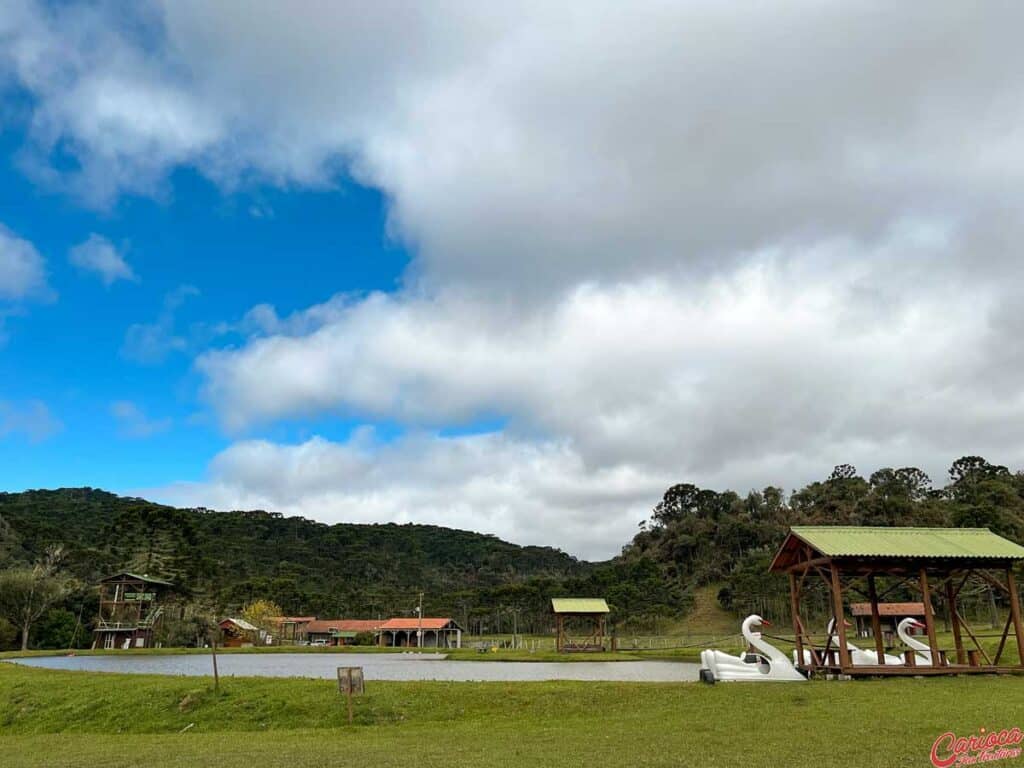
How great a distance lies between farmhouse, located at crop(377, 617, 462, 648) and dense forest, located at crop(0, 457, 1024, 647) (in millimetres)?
7721

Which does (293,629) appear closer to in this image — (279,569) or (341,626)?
(341,626)

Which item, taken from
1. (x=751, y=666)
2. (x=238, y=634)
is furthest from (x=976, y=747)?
(x=238, y=634)

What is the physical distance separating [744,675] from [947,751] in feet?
32.9

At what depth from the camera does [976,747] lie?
422 inches

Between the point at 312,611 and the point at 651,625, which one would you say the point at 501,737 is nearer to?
the point at 651,625

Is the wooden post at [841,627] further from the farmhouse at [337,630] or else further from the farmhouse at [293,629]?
the farmhouse at [293,629]

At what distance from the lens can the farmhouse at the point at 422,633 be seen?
72.9 meters

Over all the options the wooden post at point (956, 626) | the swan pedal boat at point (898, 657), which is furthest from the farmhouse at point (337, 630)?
the wooden post at point (956, 626)

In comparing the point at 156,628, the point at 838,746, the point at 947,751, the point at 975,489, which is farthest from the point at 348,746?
the point at 975,489

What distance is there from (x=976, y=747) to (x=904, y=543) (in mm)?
12785

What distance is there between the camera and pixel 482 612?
82250 mm

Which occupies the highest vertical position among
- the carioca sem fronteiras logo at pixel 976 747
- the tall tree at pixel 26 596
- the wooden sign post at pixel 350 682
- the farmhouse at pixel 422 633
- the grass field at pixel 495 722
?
the tall tree at pixel 26 596

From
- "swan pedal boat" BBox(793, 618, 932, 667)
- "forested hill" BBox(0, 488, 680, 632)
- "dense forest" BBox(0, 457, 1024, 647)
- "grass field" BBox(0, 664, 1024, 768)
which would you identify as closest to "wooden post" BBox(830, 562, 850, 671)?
"grass field" BBox(0, 664, 1024, 768)

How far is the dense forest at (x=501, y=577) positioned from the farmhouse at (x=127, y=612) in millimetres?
2241
